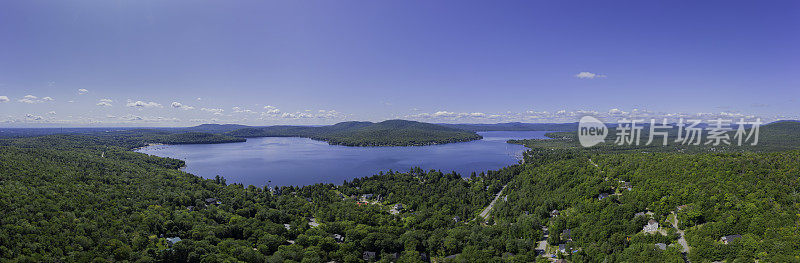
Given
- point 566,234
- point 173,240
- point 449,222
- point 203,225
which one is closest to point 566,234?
point 566,234

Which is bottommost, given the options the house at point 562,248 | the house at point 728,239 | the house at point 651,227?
the house at point 562,248

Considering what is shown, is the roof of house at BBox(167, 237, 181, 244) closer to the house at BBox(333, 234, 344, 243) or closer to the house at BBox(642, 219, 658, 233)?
the house at BBox(333, 234, 344, 243)

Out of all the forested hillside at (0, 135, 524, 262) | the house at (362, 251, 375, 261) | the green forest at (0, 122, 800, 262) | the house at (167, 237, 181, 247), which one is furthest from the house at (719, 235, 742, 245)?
the house at (167, 237, 181, 247)

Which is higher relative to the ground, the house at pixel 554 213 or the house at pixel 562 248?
the house at pixel 554 213

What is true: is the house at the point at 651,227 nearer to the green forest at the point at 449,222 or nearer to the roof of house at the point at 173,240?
the green forest at the point at 449,222

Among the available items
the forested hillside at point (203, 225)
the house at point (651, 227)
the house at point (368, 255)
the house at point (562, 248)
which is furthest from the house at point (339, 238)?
the house at point (651, 227)

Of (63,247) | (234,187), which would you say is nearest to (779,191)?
(63,247)
